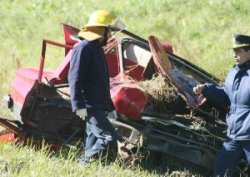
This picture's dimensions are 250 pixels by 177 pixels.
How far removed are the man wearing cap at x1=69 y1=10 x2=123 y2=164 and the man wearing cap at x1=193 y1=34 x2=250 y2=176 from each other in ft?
3.34

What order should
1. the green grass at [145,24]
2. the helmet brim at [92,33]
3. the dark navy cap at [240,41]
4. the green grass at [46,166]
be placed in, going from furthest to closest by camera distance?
the green grass at [145,24] < the dark navy cap at [240,41] < the helmet brim at [92,33] < the green grass at [46,166]

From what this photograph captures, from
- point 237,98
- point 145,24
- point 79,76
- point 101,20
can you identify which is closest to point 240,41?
point 237,98

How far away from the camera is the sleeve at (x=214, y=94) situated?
638cm

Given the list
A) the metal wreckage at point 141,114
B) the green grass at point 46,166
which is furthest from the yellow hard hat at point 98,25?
the green grass at point 46,166

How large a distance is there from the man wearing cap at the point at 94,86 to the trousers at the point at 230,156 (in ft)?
3.53

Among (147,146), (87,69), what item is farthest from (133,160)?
(87,69)

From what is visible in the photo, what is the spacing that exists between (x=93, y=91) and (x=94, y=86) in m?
0.05

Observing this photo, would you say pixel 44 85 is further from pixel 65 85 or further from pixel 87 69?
pixel 87 69

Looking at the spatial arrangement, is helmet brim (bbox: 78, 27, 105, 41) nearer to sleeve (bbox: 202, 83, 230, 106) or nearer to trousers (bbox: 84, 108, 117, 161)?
trousers (bbox: 84, 108, 117, 161)

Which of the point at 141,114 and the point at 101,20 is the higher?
the point at 101,20

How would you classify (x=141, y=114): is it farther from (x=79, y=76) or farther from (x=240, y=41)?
(x=240, y=41)

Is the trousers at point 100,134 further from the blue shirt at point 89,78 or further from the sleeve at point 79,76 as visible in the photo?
the sleeve at point 79,76

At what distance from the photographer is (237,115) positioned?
6152mm

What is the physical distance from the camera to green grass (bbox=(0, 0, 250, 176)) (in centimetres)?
1292
